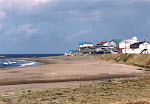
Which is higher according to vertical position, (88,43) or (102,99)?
(88,43)

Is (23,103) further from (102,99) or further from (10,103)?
(102,99)

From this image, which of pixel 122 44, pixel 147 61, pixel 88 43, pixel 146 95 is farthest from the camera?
pixel 88 43

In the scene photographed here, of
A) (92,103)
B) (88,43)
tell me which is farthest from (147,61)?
(88,43)

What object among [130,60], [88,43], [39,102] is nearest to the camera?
[39,102]

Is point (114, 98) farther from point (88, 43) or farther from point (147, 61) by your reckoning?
point (88, 43)

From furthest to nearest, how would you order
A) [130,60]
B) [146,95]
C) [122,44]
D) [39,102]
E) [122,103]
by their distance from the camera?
[122,44]
[130,60]
[146,95]
[39,102]
[122,103]

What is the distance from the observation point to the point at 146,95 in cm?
1381

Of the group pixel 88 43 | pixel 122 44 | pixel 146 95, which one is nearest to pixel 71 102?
pixel 146 95

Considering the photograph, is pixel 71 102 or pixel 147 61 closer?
pixel 71 102

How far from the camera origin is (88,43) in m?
150

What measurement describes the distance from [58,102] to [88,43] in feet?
452

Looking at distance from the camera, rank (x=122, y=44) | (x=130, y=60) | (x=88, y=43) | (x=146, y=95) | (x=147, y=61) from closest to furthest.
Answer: (x=146, y=95)
(x=147, y=61)
(x=130, y=60)
(x=122, y=44)
(x=88, y=43)

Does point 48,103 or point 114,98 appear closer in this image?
point 48,103

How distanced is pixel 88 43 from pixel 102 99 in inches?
5401
